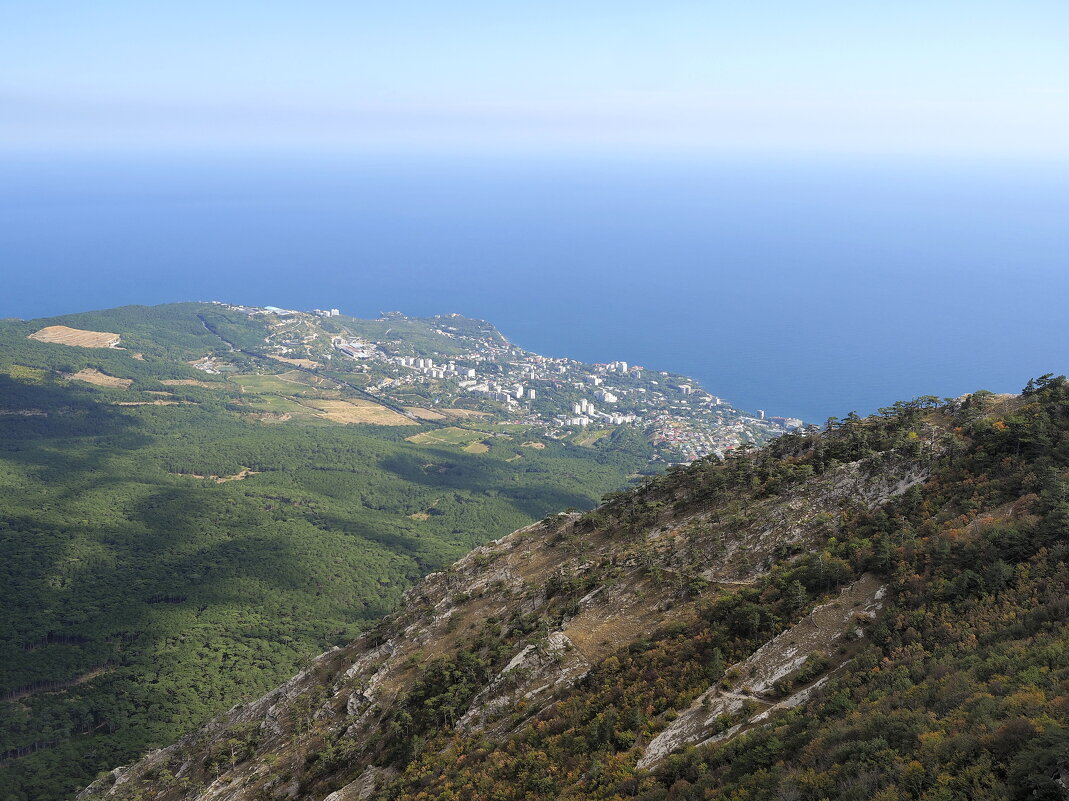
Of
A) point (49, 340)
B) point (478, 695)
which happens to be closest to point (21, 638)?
point (478, 695)

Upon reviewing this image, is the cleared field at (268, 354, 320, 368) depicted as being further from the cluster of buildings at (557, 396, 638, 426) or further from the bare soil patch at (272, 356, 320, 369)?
the cluster of buildings at (557, 396, 638, 426)

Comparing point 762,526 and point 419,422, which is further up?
point 762,526

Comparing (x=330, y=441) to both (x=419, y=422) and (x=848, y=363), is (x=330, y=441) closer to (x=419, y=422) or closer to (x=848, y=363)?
(x=419, y=422)

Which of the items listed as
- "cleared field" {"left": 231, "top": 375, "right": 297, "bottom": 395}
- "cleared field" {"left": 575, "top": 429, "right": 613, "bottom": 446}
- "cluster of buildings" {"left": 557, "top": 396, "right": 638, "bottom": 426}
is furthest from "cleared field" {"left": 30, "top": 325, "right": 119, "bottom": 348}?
"cleared field" {"left": 575, "top": 429, "right": 613, "bottom": 446}

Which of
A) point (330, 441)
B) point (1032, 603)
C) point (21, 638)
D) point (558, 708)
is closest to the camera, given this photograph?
point (1032, 603)

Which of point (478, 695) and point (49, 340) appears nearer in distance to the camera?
point (478, 695)

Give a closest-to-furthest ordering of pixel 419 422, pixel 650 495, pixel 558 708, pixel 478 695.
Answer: pixel 558 708
pixel 478 695
pixel 650 495
pixel 419 422

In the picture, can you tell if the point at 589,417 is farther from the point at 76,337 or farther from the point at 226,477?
the point at 76,337

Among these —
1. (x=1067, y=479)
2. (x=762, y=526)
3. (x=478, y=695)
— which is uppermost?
(x=1067, y=479)

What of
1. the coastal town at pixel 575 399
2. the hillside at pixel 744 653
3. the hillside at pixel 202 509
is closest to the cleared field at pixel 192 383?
the hillside at pixel 202 509
